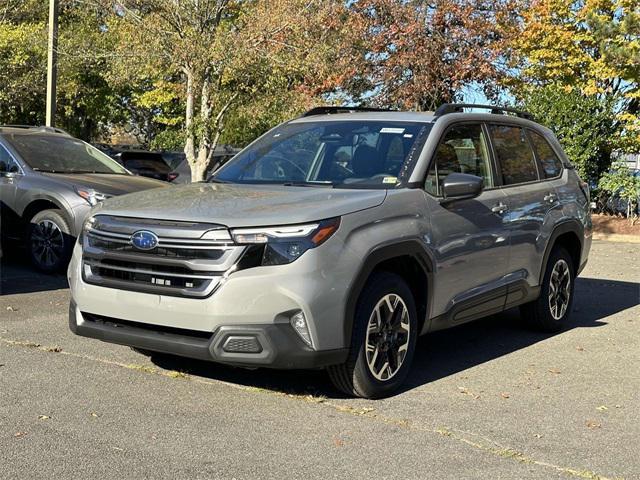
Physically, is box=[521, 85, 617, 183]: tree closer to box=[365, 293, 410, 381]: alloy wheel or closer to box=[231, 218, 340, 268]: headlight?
box=[365, 293, 410, 381]: alloy wheel

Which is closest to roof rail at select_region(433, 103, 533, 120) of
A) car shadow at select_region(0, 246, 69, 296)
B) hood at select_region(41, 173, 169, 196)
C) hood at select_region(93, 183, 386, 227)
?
hood at select_region(93, 183, 386, 227)

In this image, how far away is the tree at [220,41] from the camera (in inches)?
663

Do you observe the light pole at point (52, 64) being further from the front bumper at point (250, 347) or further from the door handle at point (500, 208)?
the front bumper at point (250, 347)

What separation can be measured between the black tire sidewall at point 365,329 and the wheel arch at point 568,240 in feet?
6.97

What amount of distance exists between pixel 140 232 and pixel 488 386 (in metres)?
2.57

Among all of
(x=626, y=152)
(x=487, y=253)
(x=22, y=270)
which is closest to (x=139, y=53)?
(x=22, y=270)

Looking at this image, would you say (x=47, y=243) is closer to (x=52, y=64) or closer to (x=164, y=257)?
(x=164, y=257)

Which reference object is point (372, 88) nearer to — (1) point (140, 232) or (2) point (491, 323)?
(2) point (491, 323)

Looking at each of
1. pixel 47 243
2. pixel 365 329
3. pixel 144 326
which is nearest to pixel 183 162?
pixel 47 243

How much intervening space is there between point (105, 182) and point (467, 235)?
531 centimetres

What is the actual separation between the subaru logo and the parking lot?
929 mm

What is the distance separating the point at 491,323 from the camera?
7.95 meters

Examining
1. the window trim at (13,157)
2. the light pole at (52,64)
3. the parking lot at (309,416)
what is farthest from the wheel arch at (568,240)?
the light pole at (52,64)

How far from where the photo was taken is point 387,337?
514 centimetres
